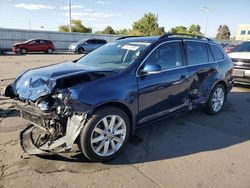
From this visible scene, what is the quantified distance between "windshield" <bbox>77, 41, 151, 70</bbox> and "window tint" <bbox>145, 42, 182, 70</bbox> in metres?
0.21

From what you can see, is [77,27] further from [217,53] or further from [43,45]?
[217,53]

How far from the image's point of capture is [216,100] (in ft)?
19.2

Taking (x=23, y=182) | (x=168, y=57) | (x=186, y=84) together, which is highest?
(x=168, y=57)

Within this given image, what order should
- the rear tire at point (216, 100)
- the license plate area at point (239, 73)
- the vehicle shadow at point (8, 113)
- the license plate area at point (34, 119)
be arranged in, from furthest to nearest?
the license plate area at point (239, 73)
the rear tire at point (216, 100)
the vehicle shadow at point (8, 113)
the license plate area at point (34, 119)

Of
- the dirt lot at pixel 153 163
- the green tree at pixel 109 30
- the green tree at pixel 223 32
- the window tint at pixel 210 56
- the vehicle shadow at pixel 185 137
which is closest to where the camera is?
the dirt lot at pixel 153 163

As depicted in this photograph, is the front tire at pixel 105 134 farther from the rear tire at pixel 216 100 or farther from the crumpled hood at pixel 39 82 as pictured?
the rear tire at pixel 216 100

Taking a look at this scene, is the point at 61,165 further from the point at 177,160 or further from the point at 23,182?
the point at 177,160

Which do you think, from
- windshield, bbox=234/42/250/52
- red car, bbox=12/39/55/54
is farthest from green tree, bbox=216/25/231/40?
windshield, bbox=234/42/250/52

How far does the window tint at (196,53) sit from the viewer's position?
4930mm

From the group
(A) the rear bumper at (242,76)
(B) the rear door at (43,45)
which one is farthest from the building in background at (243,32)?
(A) the rear bumper at (242,76)

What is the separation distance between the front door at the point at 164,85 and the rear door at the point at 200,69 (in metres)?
0.24

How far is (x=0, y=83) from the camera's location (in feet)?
27.7

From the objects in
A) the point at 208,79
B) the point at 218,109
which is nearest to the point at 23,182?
the point at 208,79

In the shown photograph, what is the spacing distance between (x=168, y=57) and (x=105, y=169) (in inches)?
87.2
